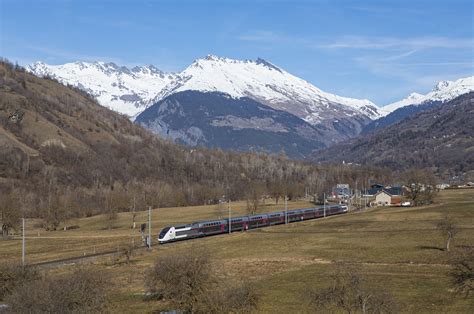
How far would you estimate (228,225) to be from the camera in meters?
137

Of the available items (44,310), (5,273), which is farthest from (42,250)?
(44,310)

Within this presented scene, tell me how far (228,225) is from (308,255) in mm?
44611

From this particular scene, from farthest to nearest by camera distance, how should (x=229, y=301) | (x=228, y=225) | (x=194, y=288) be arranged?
1. (x=228, y=225)
2. (x=194, y=288)
3. (x=229, y=301)

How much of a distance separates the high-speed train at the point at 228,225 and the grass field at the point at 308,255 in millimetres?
4557

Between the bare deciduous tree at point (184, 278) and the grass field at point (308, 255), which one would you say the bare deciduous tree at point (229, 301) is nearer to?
the bare deciduous tree at point (184, 278)

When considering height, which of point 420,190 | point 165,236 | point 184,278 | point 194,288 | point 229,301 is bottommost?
point 229,301

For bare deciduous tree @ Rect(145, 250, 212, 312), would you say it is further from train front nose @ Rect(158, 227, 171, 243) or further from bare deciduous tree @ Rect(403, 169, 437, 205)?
bare deciduous tree @ Rect(403, 169, 437, 205)

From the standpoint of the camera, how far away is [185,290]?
56438mm

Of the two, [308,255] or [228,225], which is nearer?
[308,255]

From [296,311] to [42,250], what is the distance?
7491 centimetres

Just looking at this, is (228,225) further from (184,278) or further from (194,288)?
(194,288)

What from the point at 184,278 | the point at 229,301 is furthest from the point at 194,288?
the point at 229,301

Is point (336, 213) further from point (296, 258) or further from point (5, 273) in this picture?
point (5, 273)

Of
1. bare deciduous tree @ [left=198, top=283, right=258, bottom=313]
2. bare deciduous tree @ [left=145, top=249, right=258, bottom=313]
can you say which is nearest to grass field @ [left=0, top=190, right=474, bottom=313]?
bare deciduous tree @ [left=198, top=283, right=258, bottom=313]
